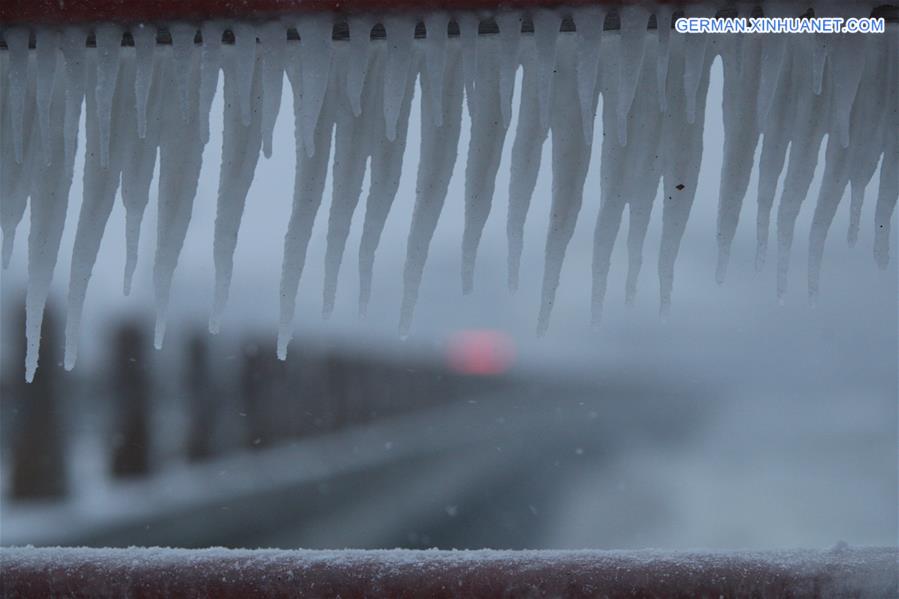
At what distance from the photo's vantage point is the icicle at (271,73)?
137 centimetres

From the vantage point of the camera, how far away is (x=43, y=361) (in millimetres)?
11023

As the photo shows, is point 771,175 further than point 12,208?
No

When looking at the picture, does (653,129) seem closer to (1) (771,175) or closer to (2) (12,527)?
(1) (771,175)

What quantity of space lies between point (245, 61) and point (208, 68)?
0.20 ft

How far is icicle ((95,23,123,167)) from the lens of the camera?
140cm

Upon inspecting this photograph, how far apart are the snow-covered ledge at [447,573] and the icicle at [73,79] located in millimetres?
626

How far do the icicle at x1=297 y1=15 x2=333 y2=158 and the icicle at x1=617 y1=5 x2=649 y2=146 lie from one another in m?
0.42

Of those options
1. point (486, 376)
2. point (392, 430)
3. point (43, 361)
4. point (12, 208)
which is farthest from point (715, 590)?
point (486, 376)

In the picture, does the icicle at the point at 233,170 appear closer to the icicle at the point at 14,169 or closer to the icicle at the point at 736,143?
the icicle at the point at 14,169

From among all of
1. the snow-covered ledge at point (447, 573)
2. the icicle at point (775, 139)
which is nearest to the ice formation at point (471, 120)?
the icicle at point (775, 139)

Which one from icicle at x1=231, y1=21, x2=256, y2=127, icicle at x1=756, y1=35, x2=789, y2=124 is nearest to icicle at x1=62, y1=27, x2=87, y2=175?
icicle at x1=231, y1=21, x2=256, y2=127

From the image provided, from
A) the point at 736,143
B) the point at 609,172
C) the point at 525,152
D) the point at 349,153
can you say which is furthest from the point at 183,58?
the point at 736,143

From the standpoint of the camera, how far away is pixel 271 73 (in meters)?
1.39

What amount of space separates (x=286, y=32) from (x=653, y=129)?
556mm
